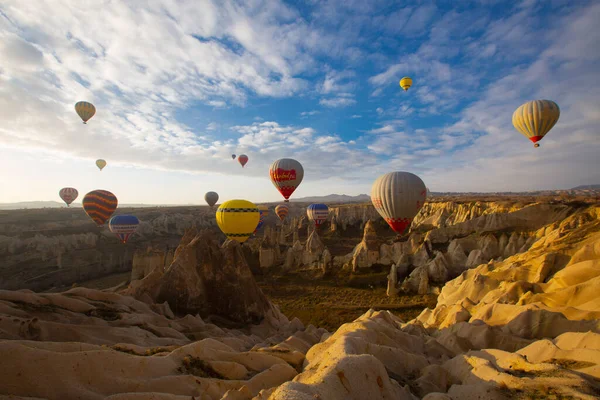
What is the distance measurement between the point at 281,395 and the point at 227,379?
246 centimetres

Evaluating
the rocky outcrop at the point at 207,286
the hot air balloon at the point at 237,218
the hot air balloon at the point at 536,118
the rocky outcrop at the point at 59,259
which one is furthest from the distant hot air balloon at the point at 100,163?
the hot air balloon at the point at 536,118

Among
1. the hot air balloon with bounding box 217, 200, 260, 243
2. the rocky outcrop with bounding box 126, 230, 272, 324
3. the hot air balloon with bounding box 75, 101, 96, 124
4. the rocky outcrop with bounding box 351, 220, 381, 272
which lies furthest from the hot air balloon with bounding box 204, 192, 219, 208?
the rocky outcrop with bounding box 126, 230, 272, 324

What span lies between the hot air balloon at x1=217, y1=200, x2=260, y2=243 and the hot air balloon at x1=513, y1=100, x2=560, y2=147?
2735cm

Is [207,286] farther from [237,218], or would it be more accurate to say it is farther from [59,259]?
[59,259]

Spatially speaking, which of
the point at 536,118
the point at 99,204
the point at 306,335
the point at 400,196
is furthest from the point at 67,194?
the point at 536,118

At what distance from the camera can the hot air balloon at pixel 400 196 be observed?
21047mm

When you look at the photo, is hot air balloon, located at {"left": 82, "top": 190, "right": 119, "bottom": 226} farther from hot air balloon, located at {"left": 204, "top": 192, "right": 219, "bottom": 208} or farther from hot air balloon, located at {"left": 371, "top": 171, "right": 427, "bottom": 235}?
hot air balloon, located at {"left": 204, "top": 192, "right": 219, "bottom": 208}

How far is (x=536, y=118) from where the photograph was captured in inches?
1056

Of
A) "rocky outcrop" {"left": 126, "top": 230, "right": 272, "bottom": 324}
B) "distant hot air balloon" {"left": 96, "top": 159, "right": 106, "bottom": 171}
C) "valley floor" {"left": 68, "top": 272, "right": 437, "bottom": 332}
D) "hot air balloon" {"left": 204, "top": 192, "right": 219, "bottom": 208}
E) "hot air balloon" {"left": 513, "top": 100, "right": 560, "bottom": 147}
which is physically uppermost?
"distant hot air balloon" {"left": 96, "top": 159, "right": 106, "bottom": 171}

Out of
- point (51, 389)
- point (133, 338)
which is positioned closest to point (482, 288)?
point (133, 338)

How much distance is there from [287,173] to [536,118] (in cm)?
2496

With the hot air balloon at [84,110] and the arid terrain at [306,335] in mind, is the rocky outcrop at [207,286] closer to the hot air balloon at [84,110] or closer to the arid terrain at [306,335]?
the arid terrain at [306,335]

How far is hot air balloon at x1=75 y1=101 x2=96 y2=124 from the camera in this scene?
36688 millimetres

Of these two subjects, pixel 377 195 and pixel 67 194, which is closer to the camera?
pixel 377 195
